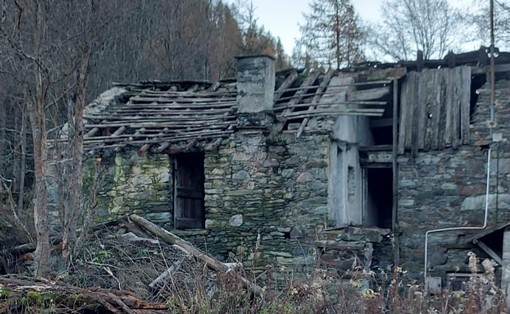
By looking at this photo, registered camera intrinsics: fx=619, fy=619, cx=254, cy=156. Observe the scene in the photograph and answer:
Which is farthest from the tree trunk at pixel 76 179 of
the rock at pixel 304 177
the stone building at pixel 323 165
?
the rock at pixel 304 177

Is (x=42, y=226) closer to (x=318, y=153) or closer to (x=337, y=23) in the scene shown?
(x=318, y=153)

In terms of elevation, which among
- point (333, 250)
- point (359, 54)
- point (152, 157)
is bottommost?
point (333, 250)

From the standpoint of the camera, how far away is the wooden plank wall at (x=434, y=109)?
10.8 metres

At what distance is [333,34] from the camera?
22.1 metres

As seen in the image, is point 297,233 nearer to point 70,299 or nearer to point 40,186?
point 40,186

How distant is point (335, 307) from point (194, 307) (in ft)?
3.94

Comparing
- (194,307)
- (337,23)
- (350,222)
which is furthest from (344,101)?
(337,23)

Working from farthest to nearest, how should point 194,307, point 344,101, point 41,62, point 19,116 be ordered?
1. point 19,116
2. point 344,101
3. point 41,62
4. point 194,307

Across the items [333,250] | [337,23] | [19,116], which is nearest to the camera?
[333,250]

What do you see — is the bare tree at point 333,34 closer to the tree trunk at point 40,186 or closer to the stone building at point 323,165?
the stone building at point 323,165

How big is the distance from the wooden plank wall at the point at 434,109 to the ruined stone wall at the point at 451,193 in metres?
0.18

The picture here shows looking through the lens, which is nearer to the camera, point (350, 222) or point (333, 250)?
point (333, 250)

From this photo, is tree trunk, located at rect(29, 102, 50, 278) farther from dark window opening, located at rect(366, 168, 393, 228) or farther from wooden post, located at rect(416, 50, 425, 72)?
wooden post, located at rect(416, 50, 425, 72)

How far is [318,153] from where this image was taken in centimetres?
1005
